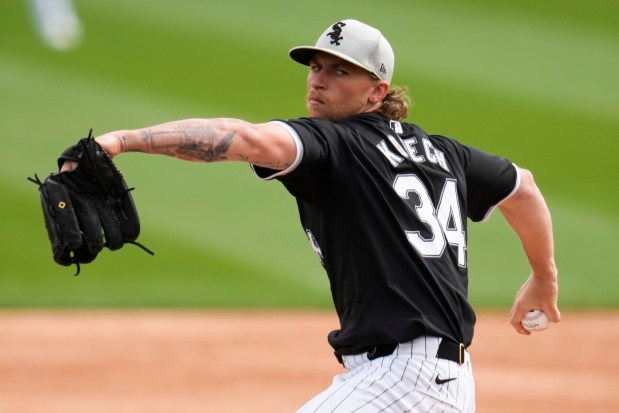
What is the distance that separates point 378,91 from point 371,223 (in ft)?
2.26

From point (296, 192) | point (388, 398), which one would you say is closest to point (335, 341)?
point (388, 398)

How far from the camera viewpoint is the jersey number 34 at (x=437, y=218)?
4.13 m

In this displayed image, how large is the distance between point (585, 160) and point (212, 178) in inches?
171

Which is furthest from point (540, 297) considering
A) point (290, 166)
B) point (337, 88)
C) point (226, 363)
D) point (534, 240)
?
point (226, 363)

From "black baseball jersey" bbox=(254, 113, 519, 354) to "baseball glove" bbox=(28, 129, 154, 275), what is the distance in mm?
566

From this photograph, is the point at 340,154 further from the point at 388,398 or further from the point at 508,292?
the point at 508,292

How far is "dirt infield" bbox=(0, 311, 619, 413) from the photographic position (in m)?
7.66

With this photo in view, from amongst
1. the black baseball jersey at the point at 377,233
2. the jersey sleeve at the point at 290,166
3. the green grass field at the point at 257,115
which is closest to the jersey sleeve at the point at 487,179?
the black baseball jersey at the point at 377,233

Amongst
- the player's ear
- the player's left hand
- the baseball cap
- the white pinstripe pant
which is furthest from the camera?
the player's left hand

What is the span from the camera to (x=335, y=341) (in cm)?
420

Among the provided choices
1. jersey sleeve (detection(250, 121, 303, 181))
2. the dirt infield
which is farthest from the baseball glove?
the dirt infield

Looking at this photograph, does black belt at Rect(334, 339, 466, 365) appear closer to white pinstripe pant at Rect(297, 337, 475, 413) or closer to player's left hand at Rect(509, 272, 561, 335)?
white pinstripe pant at Rect(297, 337, 475, 413)

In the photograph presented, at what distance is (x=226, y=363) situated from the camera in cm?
864

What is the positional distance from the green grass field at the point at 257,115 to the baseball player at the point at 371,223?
650 centimetres
